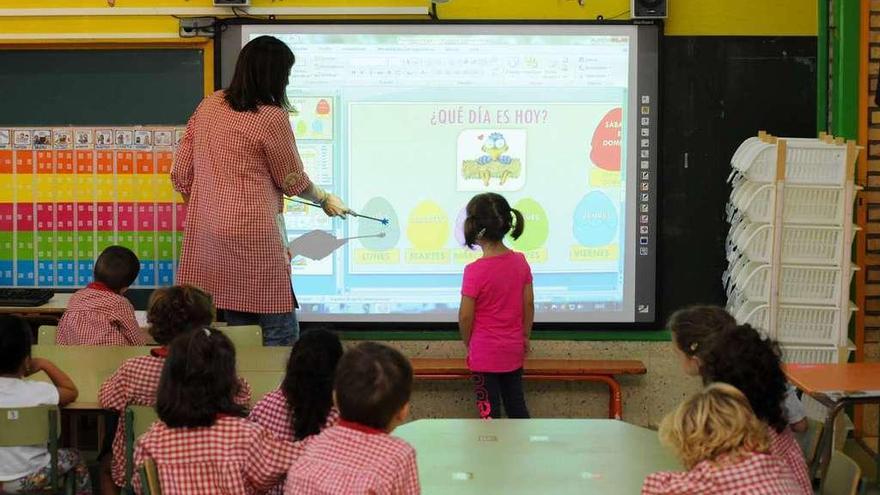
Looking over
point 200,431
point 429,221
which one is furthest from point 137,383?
point 429,221

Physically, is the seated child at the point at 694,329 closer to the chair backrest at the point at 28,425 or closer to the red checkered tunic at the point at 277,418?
the red checkered tunic at the point at 277,418

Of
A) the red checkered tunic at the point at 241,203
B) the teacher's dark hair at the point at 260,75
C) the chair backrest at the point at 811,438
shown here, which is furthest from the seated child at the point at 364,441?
the teacher's dark hair at the point at 260,75

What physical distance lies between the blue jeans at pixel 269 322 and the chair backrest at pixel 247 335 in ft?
0.87

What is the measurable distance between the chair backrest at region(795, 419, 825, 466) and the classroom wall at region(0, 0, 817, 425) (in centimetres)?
220

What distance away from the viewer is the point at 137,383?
381 centimetres

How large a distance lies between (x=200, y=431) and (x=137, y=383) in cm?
92

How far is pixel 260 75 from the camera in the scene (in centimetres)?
464

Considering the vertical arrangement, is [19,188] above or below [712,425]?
above

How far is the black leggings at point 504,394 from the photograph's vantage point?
16.5 feet

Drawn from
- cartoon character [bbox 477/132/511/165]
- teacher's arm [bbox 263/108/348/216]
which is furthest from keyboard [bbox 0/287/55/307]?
cartoon character [bbox 477/132/511/165]

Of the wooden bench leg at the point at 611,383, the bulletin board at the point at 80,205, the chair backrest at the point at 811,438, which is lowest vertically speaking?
the wooden bench leg at the point at 611,383

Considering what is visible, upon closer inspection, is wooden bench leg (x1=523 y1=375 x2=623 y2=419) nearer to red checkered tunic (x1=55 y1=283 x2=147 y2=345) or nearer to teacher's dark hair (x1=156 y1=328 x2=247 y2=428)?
red checkered tunic (x1=55 y1=283 x2=147 y2=345)

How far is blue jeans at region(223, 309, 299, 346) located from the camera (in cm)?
479

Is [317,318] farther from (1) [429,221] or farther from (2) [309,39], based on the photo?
(2) [309,39]
